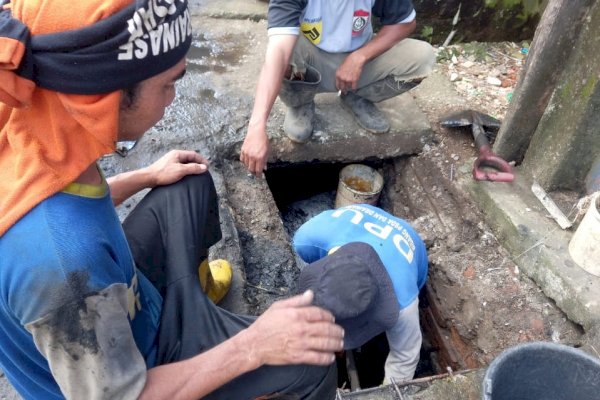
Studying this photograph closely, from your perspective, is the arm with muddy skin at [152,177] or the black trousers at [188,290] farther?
the arm with muddy skin at [152,177]

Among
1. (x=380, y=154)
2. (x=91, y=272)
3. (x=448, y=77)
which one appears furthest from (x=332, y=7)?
(x=91, y=272)

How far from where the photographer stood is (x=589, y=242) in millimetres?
2730

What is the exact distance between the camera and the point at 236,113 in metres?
3.66

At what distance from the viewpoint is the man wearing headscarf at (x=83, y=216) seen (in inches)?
48.3

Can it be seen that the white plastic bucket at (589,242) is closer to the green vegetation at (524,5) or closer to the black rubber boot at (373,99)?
the black rubber boot at (373,99)

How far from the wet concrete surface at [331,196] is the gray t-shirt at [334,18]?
584 millimetres

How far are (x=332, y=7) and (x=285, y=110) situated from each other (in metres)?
0.82

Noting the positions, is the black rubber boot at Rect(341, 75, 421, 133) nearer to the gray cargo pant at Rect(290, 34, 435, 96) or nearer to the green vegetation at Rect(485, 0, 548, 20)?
the gray cargo pant at Rect(290, 34, 435, 96)

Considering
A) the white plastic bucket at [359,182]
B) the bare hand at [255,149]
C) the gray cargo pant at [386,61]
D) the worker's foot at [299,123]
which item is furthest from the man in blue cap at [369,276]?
the gray cargo pant at [386,61]

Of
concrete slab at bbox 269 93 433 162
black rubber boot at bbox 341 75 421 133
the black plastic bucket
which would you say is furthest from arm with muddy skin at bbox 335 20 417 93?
the black plastic bucket

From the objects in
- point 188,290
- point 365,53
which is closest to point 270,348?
point 188,290

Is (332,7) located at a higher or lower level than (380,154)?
higher

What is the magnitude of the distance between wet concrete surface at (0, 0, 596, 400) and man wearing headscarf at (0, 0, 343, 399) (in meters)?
1.00

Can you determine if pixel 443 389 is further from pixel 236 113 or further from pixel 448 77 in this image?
pixel 448 77
